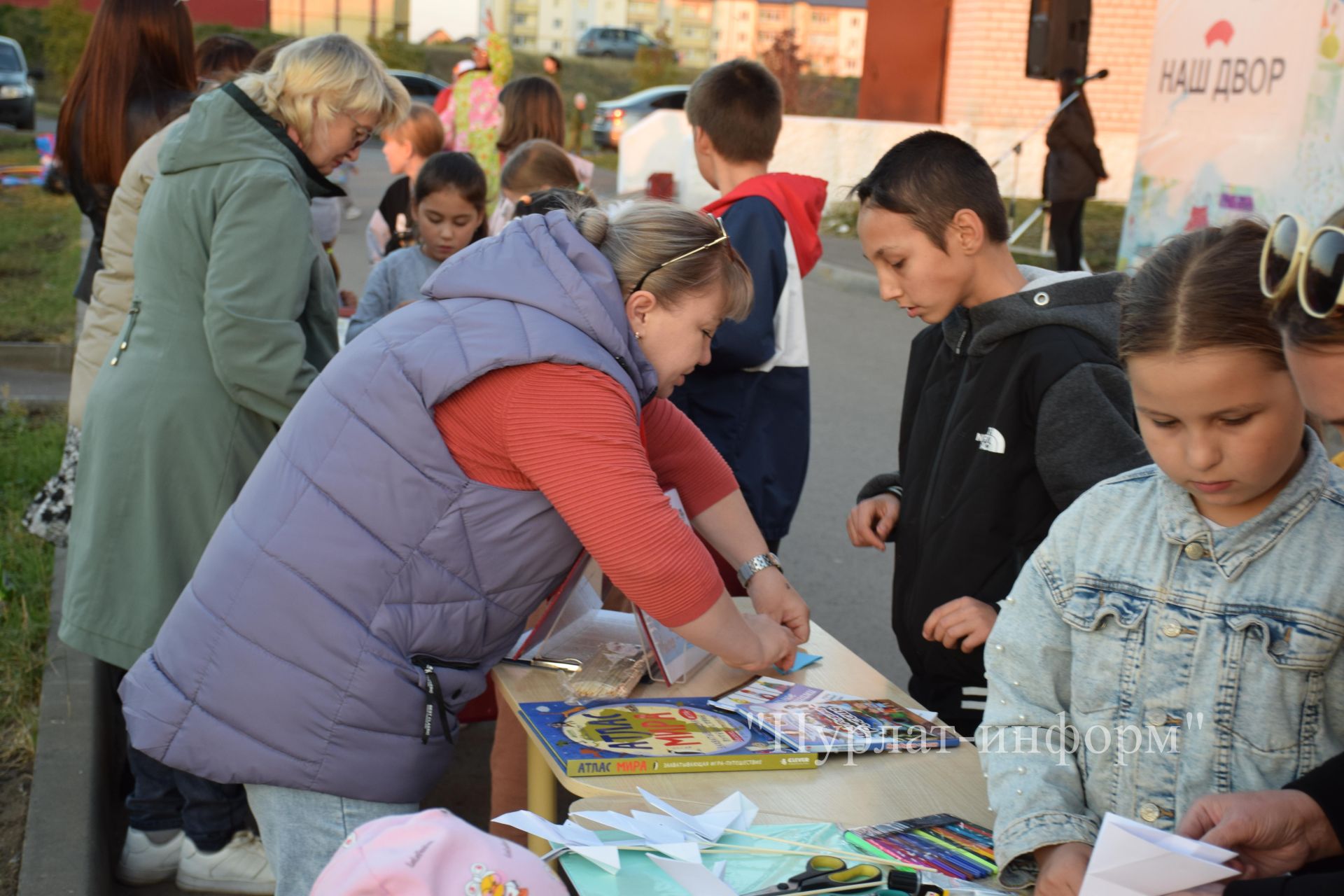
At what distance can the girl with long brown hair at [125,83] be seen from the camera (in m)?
3.69

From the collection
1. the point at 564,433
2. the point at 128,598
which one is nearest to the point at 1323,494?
the point at 564,433

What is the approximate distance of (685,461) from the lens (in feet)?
8.37

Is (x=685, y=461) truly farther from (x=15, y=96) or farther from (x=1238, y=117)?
(x=15, y=96)

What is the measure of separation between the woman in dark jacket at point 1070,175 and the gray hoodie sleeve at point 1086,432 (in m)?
9.68

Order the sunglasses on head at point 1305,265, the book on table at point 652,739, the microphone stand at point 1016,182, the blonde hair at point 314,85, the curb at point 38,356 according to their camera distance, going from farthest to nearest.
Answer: the microphone stand at point 1016,182, the curb at point 38,356, the blonde hair at point 314,85, the book on table at point 652,739, the sunglasses on head at point 1305,265

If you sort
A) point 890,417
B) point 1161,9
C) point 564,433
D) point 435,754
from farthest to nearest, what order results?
1. point 1161,9
2. point 890,417
3. point 435,754
4. point 564,433

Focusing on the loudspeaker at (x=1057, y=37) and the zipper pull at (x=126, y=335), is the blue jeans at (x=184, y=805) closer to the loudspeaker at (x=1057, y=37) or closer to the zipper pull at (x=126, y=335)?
the zipper pull at (x=126, y=335)

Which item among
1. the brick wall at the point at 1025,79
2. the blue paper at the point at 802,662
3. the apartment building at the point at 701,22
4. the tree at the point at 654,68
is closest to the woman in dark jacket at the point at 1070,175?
the brick wall at the point at 1025,79

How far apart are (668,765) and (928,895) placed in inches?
19.4

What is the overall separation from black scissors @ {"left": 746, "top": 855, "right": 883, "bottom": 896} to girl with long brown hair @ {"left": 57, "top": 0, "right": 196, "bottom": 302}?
10.0 feet

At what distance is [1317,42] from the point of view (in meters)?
7.53

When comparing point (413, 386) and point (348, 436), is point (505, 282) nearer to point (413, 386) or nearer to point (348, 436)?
point (413, 386)

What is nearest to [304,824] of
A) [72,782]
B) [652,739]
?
[652,739]

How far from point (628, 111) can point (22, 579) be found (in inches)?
925
